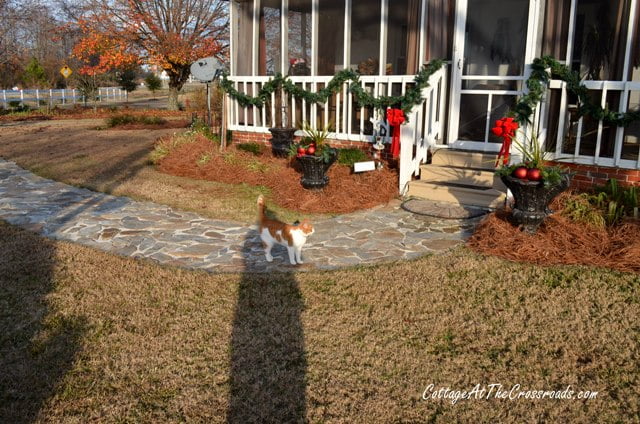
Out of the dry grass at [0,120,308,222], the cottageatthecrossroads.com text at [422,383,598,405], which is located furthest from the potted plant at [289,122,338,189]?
the cottageatthecrossroads.com text at [422,383,598,405]

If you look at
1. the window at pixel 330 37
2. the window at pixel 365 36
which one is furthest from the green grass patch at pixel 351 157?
the window at pixel 330 37

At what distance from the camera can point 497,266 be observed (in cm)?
477

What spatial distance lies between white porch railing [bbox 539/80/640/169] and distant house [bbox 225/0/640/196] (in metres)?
0.01

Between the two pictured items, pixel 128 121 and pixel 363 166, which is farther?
pixel 128 121

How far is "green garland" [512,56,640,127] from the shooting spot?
19.6 ft

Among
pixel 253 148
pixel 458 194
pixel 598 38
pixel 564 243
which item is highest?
pixel 598 38

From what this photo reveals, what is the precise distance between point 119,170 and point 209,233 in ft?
15.1

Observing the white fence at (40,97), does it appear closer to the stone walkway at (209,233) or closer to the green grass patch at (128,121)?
the green grass patch at (128,121)

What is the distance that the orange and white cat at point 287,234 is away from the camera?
479 centimetres

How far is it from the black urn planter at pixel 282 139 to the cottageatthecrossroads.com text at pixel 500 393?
6.31 m

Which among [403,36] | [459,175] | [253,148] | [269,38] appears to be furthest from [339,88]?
[459,175]

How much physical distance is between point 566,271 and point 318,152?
141 inches

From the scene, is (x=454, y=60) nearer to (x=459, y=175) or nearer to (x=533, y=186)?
(x=459, y=175)

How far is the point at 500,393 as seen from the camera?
3.05 meters
